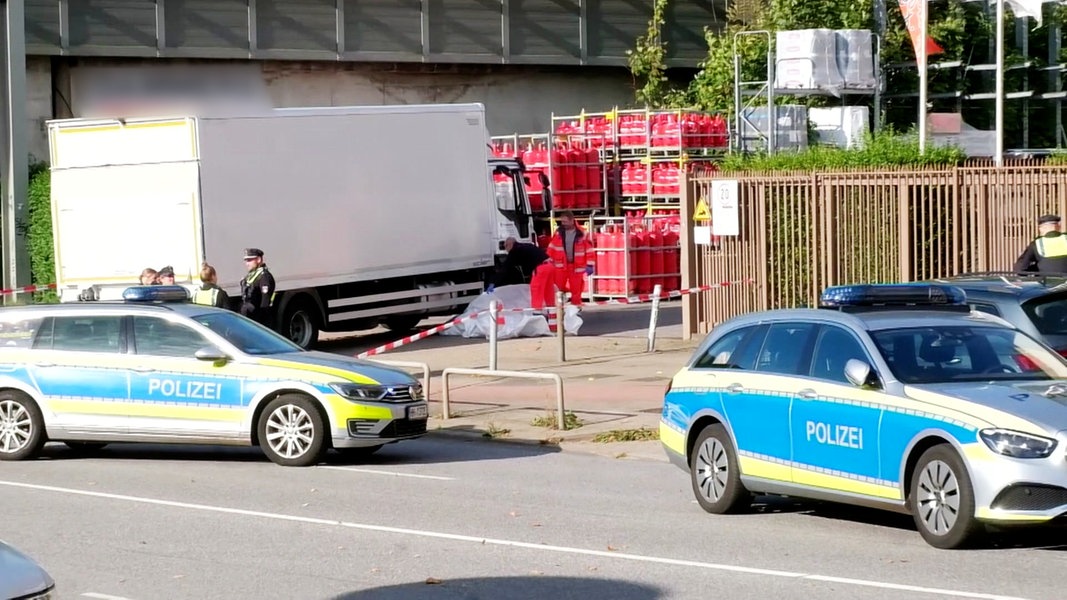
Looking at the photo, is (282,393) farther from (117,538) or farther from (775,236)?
(775,236)

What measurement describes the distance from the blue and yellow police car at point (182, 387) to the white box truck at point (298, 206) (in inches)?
292

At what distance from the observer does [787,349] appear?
10.7 m

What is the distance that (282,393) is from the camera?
14.0 meters

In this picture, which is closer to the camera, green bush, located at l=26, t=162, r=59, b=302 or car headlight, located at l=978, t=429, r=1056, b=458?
car headlight, located at l=978, t=429, r=1056, b=458

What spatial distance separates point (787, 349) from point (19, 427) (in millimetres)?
7801

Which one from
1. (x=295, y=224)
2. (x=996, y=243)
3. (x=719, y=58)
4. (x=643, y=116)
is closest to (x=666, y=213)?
(x=643, y=116)

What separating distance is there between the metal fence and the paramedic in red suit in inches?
76.3

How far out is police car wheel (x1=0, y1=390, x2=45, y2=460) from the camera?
14750mm

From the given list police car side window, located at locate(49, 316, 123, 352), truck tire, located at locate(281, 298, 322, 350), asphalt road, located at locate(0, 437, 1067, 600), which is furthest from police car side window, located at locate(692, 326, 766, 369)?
truck tire, located at locate(281, 298, 322, 350)

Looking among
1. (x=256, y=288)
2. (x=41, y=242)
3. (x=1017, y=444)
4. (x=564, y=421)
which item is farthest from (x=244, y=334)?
(x=41, y=242)

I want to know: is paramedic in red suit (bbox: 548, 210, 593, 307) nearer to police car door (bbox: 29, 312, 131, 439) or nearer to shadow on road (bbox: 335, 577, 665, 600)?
police car door (bbox: 29, 312, 131, 439)

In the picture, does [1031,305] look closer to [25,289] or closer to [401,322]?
[401,322]

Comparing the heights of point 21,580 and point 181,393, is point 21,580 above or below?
above

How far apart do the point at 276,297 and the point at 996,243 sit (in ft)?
34.2
